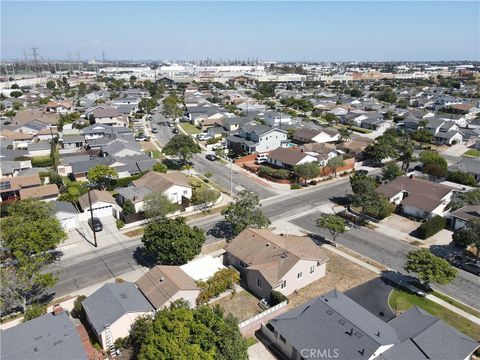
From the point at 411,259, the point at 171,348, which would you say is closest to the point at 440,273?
the point at 411,259

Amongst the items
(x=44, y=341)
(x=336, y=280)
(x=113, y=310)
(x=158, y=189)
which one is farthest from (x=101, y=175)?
(x=336, y=280)

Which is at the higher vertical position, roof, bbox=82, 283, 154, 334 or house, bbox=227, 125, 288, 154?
house, bbox=227, 125, 288, 154

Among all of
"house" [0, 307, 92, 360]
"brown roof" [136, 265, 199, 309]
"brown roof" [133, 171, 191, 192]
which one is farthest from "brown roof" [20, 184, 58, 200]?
"house" [0, 307, 92, 360]

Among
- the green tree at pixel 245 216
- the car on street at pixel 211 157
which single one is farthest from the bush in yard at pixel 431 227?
the car on street at pixel 211 157

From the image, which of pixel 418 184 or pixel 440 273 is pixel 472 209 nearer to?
pixel 418 184

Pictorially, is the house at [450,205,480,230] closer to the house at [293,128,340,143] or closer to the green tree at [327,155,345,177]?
the green tree at [327,155,345,177]

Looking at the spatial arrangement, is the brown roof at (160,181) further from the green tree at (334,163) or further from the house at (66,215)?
the green tree at (334,163)

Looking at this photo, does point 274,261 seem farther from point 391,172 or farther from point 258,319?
point 391,172
